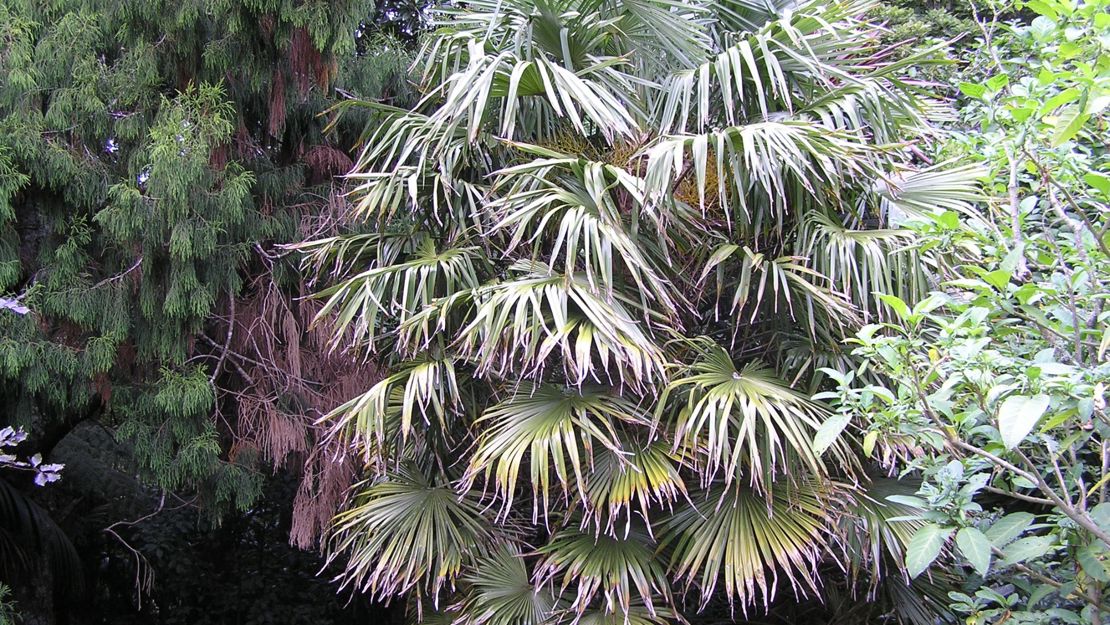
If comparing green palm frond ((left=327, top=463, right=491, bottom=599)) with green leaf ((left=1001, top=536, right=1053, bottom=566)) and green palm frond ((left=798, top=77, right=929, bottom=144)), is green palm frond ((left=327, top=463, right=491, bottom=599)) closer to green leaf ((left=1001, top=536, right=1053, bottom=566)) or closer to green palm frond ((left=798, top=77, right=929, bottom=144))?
green leaf ((left=1001, top=536, right=1053, bottom=566))

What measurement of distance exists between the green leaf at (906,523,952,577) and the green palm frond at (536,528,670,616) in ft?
3.35

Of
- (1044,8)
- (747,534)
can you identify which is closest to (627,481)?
(747,534)

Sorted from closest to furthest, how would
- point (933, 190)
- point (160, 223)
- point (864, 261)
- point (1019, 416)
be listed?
point (1019, 416)
point (864, 261)
point (933, 190)
point (160, 223)

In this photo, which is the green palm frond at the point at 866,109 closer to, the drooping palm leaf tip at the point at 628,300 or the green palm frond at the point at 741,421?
the drooping palm leaf tip at the point at 628,300

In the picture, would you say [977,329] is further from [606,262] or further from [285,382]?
[285,382]

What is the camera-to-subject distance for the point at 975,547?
192 cm

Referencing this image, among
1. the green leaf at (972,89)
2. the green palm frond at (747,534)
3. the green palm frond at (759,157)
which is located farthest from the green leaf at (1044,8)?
the green palm frond at (747,534)

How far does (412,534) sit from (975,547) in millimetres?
2058

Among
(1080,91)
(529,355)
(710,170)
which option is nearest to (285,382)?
(529,355)

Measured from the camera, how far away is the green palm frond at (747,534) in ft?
8.86

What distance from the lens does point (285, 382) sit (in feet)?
13.9

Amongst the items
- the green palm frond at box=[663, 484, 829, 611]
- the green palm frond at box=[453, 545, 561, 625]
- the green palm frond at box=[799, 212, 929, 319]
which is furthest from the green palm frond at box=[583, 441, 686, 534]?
the green palm frond at box=[799, 212, 929, 319]

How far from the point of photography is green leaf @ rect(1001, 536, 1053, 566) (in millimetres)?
2064

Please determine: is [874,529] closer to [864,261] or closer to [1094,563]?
[1094,563]
